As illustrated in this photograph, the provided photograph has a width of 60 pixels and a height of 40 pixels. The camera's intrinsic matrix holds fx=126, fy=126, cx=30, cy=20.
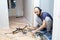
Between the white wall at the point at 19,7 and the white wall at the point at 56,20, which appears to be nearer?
the white wall at the point at 56,20

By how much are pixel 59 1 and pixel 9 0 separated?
3.51 m

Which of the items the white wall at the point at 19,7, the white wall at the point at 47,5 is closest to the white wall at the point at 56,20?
the white wall at the point at 47,5

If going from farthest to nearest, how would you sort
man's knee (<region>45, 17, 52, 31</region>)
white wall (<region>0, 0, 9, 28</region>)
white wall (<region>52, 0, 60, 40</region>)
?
white wall (<region>0, 0, 9, 28</region>) → man's knee (<region>45, 17, 52, 31</region>) → white wall (<region>52, 0, 60, 40</region>)

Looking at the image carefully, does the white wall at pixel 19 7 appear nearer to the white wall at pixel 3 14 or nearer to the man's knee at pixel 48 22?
the white wall at pixel 3 14

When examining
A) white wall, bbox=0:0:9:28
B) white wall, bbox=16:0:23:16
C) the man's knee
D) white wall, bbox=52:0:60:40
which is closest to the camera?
white wall, bbox=52:0:60:40

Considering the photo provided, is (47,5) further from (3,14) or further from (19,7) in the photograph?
(19,7)

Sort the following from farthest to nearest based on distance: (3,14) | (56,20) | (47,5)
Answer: (47,5)
(3,14)
(56,20)

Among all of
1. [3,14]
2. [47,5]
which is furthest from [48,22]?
[3,14]

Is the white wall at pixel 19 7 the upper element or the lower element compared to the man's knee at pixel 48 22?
upper

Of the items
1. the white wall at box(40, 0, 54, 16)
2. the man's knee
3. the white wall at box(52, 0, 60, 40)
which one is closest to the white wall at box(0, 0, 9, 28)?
the white wall at box(40, 0, 54, 16)

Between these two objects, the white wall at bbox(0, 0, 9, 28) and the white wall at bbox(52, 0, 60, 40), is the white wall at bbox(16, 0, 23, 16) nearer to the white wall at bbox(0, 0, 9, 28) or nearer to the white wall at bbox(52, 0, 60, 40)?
the white wall at bbox(0, 0, 9, 28)

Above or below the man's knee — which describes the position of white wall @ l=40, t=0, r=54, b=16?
above

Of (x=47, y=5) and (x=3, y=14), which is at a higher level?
(x=47, y=5)

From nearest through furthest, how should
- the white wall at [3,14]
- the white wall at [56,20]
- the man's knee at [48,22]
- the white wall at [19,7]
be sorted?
1. the white wall at [56,20]
2. the man's knee at [48,22]
3. the white wall at [3,14]
4. the white wall at [19,7]
